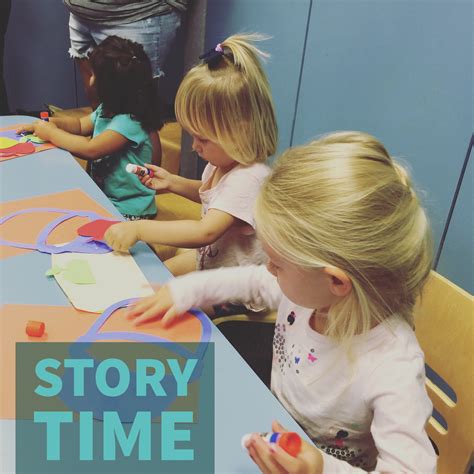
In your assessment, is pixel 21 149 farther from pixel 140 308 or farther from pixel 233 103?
pixel 140 308

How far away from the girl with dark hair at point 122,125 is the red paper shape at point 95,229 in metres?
0.50

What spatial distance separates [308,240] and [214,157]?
0.56 meters

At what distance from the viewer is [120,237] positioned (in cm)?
92

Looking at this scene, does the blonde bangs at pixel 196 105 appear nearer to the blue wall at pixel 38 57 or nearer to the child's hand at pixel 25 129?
the child's hand at pixel 25 129

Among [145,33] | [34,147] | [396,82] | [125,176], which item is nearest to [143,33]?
[145,33]

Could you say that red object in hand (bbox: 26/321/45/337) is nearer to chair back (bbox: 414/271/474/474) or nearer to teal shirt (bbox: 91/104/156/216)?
chair back (bbox: 414/271/474/474)

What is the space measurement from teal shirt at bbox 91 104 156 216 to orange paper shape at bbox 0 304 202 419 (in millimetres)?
833

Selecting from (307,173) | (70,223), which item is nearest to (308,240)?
(307,173)

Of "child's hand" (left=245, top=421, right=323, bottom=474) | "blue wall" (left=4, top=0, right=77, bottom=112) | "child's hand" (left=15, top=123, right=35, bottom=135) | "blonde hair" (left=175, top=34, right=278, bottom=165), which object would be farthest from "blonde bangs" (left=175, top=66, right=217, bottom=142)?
"blue wall" (left=4, top=0, right=77, bottom=112)

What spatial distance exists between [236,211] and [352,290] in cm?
46

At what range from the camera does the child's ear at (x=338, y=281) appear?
0.63 m

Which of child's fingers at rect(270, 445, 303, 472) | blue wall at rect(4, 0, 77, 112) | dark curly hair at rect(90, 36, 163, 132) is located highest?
dark curly hair at rect(90, 36, 163, 132)

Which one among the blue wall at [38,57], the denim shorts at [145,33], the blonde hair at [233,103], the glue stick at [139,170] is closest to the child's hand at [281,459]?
the blonde hair at [233,103]

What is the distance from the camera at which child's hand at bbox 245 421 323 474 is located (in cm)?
52
